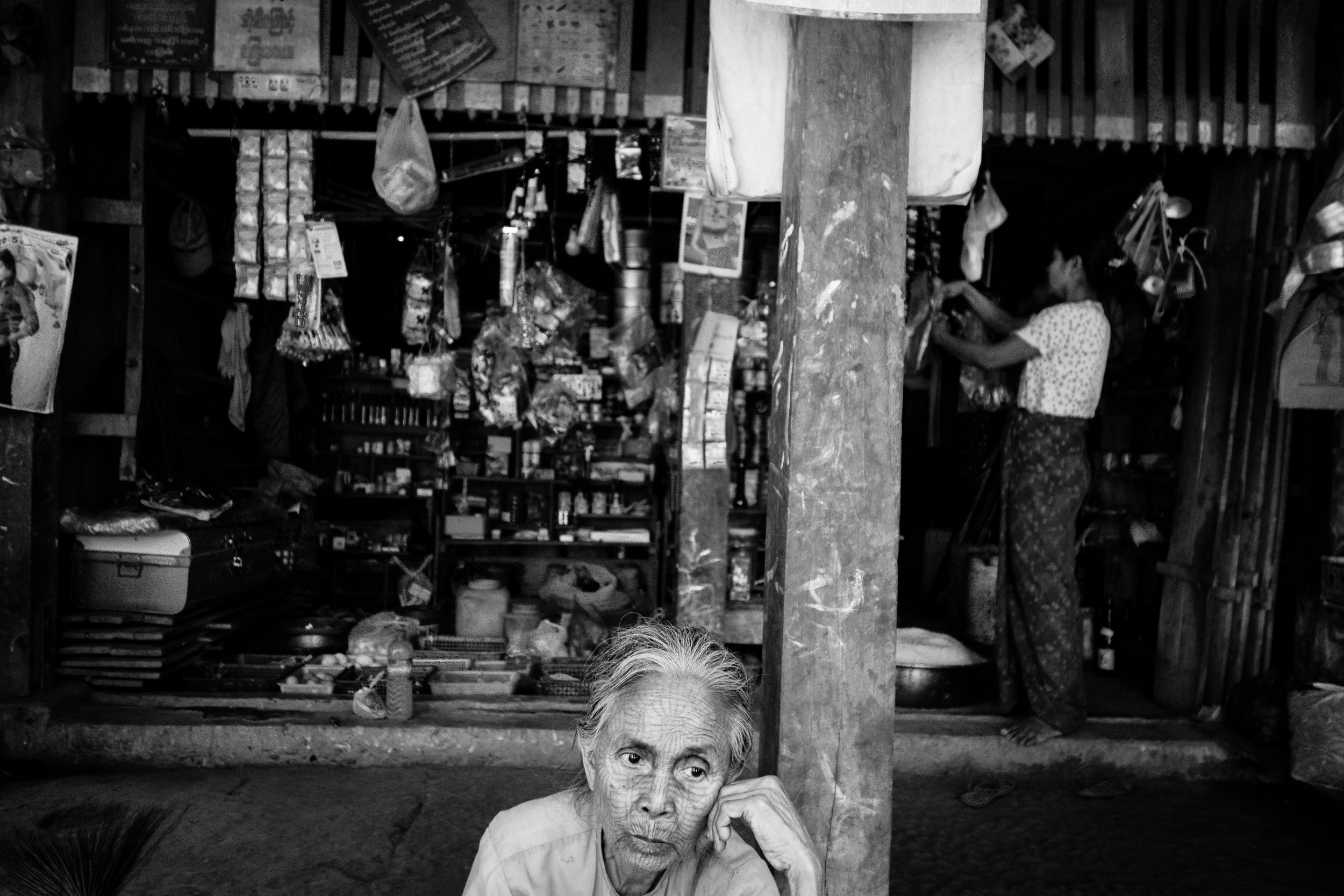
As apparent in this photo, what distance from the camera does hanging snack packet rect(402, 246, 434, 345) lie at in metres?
5.54

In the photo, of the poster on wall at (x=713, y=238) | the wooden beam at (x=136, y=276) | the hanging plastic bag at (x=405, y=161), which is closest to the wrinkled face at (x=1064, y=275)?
the poster on wall at (x=713, y=238)

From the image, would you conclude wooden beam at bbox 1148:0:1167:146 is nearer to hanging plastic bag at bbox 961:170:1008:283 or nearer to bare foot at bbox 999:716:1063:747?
hanging plastic bag at bbox 961:170:1008:283

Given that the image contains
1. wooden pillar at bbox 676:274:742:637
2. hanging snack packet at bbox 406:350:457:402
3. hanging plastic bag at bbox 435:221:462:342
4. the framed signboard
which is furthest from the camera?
hanging snack packet at bbox 406:350:457:402

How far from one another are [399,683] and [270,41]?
9.46 ft

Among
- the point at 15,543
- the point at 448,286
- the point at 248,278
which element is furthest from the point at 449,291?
the point at 15,543

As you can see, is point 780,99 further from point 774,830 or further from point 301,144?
point 301,144

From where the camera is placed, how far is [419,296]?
5543mm

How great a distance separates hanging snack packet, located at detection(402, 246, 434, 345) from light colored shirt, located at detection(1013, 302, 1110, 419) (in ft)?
11.1

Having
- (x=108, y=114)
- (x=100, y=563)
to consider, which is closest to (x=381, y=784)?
(x=100, y=563)

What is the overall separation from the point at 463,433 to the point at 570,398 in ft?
5.21

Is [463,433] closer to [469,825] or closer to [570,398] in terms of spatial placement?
[570,398]

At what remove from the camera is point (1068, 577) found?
415cm

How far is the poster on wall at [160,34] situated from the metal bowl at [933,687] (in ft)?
13.9

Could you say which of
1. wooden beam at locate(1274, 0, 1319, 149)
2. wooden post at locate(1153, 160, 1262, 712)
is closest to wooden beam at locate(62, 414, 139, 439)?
wooden post at locate(1153, 160, 1262, 712)
